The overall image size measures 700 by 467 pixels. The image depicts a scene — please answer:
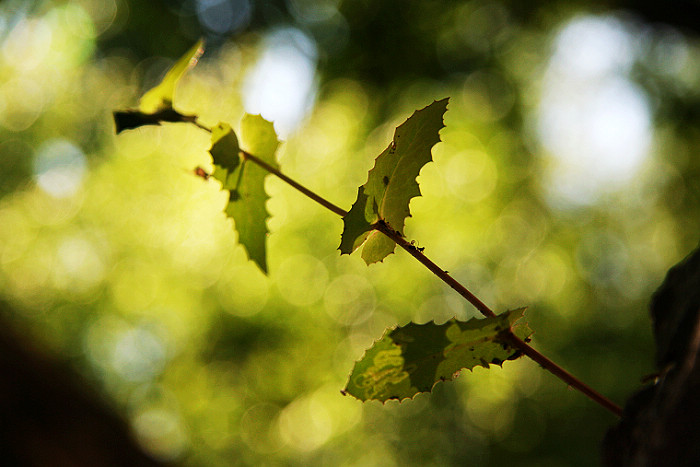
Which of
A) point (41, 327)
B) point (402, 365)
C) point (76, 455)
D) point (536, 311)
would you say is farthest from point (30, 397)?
point (536, 311)

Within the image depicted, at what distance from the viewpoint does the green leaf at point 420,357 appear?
0.80ft

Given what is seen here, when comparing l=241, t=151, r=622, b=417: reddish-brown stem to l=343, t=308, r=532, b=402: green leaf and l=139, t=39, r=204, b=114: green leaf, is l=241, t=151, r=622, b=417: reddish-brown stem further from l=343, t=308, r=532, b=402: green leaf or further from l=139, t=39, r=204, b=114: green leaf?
l=139, t=39, r=204, b=114: green leaf

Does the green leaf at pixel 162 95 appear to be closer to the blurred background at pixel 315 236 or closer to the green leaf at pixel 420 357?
the green leaf at pixel 420 357

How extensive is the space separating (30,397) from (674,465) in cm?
118

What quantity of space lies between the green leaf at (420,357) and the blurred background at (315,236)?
299 centimetres

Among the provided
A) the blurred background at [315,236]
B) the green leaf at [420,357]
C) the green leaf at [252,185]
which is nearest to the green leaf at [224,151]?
the green leaf at [252,185]

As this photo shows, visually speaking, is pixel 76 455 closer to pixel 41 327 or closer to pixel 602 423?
pixel 41 327

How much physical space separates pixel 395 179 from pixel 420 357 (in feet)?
0.29

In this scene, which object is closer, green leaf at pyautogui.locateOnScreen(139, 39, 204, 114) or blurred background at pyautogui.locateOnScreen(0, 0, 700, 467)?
green leaf at pyautogui.locateOnScreen(139, 39, 204, 114)

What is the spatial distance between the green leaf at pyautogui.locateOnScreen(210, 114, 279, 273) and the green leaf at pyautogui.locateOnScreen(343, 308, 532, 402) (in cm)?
10

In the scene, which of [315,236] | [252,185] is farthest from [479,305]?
[315,236]

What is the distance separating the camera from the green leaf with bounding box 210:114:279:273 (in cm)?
32

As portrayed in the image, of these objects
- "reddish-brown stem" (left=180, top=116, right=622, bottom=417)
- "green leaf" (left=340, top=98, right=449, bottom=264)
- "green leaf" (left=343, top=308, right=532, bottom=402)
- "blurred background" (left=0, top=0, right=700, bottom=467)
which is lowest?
"green leaf" (left=343, top=308, right=532, bottom=402)

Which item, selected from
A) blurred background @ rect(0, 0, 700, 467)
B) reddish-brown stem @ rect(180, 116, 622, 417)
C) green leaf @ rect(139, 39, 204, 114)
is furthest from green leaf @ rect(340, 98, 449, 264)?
blurred background @ rect(0, 0, 700, 467)
